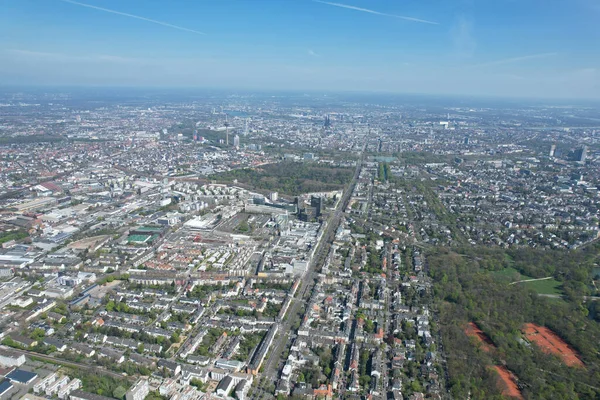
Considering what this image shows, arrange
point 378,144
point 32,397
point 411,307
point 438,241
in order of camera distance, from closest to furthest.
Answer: point 32,397 → point 411,307 → point 438,241 → point 378,144

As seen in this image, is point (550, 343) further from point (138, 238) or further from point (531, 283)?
point (138, 238)

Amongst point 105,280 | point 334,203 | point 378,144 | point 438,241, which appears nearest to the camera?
point 105,280

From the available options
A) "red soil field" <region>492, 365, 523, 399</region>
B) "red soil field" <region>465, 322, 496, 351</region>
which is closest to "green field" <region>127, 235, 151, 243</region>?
"red soil field" <region>465, 322, 496, 351</region>

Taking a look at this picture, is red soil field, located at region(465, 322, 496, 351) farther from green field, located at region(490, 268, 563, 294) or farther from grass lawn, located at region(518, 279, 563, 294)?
grass lawn, located at region(518, 279, 563, 294)

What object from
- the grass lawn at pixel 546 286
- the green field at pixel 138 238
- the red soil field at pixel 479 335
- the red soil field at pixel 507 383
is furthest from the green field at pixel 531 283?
the green field at pixel 138 238

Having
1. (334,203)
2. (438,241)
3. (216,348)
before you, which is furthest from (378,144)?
(216,348)

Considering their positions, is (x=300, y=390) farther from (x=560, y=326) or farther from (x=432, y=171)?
(x=432, y=171)

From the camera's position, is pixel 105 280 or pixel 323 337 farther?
pixel 105 280
